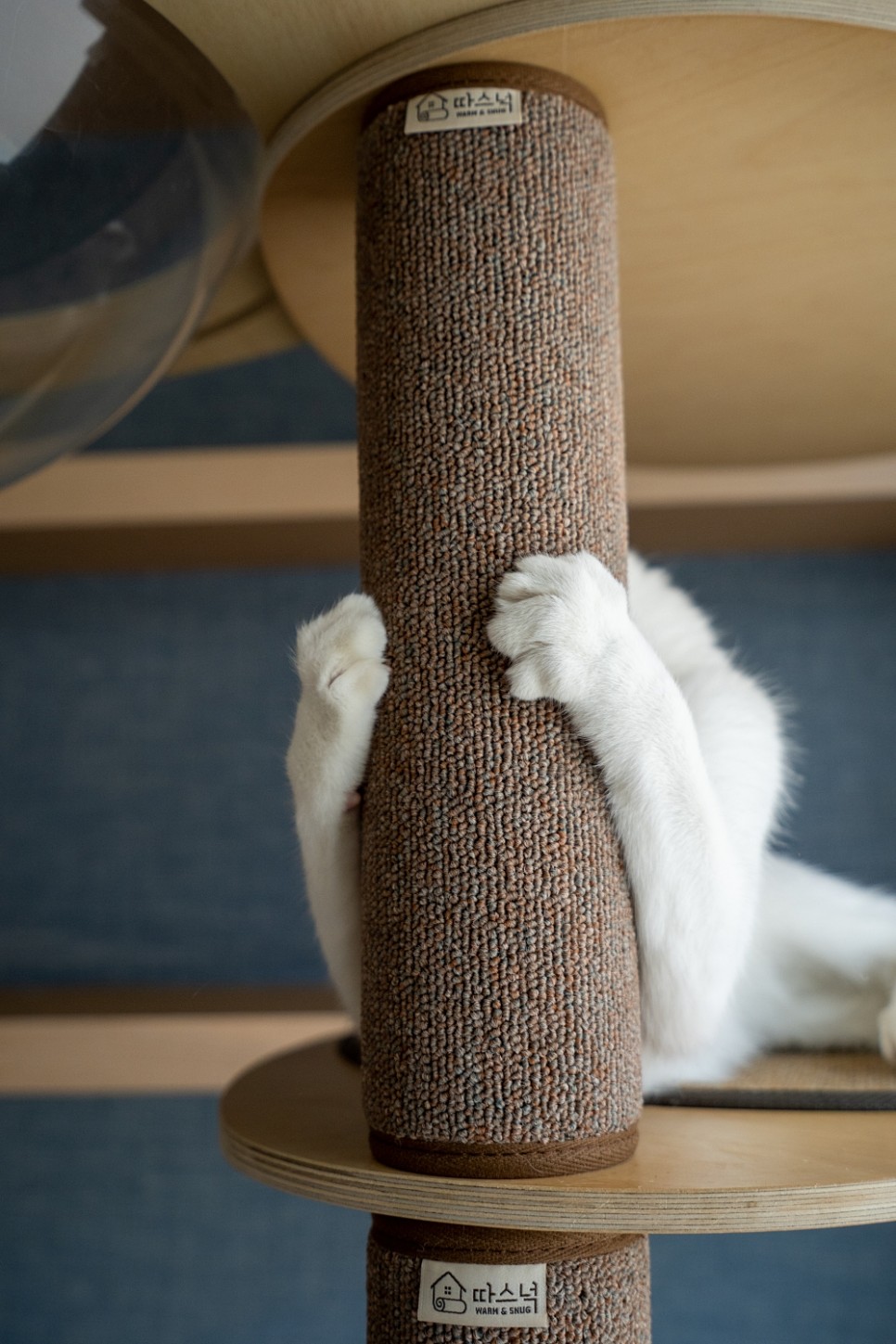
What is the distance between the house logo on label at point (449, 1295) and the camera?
70 cm

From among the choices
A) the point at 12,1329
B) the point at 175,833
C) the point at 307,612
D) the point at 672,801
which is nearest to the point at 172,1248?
the point at 12,1329

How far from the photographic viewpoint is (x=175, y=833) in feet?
6.16

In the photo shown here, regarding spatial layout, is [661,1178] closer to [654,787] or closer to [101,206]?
[654,787]

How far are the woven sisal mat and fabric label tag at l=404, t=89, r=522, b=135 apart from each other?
68 centimetres

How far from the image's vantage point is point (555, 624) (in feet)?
2.22

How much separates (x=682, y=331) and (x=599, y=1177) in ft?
2.31

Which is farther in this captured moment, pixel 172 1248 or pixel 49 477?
pixel 172 1248

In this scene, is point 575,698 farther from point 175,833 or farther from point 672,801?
point 175,833

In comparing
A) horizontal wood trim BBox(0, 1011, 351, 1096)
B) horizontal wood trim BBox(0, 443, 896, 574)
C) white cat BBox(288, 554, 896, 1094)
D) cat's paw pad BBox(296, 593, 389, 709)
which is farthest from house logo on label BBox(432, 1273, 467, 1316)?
horizontal wood trim BBox(0, 443, 896, 574)

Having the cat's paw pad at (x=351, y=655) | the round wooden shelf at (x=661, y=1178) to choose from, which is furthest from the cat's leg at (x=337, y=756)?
the round wooden shelf at (x=661, y=1178)

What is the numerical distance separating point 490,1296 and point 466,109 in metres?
0.71

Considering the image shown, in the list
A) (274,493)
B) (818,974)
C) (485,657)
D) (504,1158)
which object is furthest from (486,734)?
(274,493)

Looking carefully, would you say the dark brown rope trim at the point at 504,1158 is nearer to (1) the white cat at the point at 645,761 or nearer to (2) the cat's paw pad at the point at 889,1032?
(1) the white cat at the point at 645,761

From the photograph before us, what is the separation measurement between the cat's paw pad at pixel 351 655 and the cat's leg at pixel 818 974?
525 millimetres
